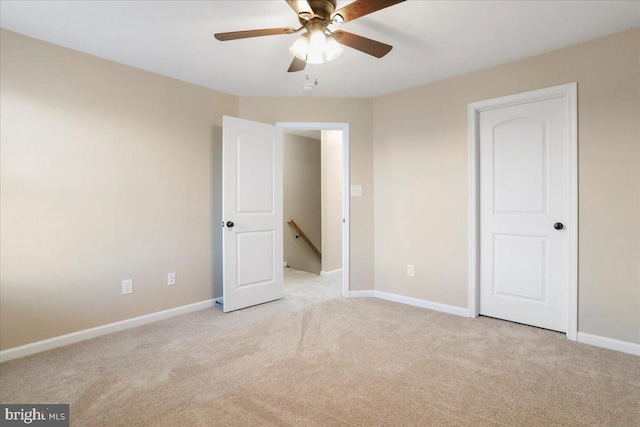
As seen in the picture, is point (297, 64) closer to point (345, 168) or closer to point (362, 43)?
point (362, 43)

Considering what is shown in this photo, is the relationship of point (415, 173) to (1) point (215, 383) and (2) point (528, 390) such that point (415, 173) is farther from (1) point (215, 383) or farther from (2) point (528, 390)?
(1) point (215, 383)

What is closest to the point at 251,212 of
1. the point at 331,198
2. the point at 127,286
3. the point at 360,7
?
the point at 127,286

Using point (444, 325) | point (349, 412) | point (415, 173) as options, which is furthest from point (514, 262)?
point (349, 412)

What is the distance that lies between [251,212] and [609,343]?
10.6 feet

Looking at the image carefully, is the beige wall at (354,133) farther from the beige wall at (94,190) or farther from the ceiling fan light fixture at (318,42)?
the ceiling fan light fixture at (318,42)

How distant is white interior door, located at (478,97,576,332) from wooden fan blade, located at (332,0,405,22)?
1.94 metres

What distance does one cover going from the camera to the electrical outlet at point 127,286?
9.65 feet

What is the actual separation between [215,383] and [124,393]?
1.62 feet

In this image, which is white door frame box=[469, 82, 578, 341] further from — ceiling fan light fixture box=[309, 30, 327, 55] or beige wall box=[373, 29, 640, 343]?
ceiling fan light fixture box=[309, 30, 327, 55]

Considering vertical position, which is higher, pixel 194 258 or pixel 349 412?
pixel 194 258

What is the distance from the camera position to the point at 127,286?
2.97m

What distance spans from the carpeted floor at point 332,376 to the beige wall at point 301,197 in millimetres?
3056

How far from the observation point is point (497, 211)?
3.14m

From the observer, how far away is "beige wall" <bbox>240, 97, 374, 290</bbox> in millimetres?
3859
